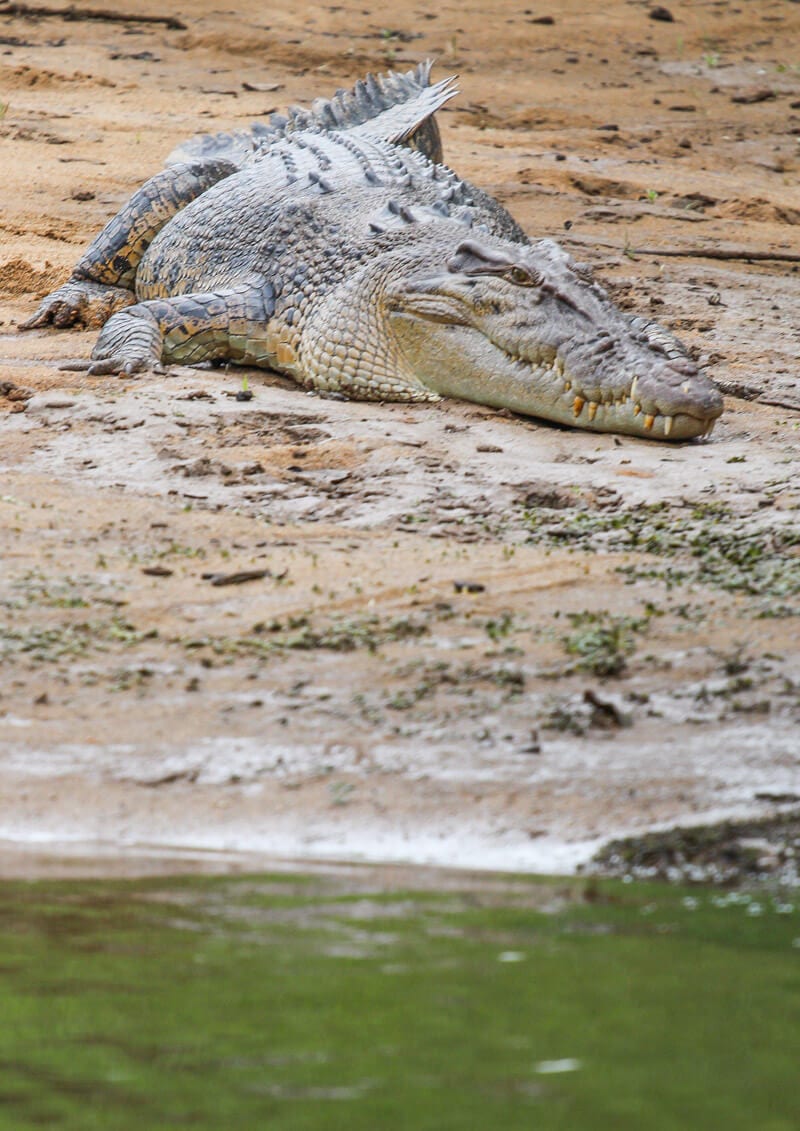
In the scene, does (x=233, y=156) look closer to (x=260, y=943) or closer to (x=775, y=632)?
(x=775, y=632)

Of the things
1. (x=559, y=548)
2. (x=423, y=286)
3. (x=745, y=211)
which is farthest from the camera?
(x=745, y=211)

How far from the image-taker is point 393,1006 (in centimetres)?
218

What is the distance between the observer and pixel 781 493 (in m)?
5.30

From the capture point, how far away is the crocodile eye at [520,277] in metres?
6.40

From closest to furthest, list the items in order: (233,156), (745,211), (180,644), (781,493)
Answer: (180,644) → (781,493) → (233,156) → (745,211)

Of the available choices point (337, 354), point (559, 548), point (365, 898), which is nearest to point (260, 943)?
point (365, 898)

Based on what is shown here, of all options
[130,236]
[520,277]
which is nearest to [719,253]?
[520,277]

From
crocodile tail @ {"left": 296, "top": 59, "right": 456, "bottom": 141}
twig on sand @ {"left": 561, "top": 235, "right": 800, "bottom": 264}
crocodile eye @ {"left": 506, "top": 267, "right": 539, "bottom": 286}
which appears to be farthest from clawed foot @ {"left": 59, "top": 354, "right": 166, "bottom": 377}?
twig on sand @ {"left": 561, "top": 235, "right": 800, "bottom": 264}

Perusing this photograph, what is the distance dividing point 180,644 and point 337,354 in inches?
116

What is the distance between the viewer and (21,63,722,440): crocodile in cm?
612

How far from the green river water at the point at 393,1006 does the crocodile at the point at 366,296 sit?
3.57m

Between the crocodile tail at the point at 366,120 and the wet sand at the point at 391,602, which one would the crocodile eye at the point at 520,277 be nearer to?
the wet sand at the point at 391,602

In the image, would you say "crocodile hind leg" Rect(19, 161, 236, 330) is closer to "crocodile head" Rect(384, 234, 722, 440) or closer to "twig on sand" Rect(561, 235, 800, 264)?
"crocodile head" Rect(384, 234, 722, 440)

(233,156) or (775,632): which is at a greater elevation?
(233,156)
